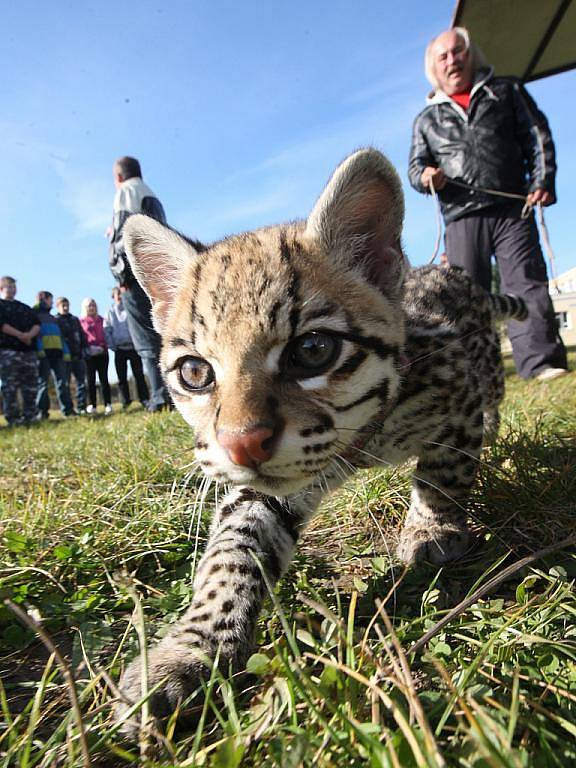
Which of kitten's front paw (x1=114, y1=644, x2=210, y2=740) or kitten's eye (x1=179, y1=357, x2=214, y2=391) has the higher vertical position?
kitten's eye (x1=179, y1=357, x2=214, y2=391)

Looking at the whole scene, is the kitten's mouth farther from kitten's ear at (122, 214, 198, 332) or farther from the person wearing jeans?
the person wearing jeans

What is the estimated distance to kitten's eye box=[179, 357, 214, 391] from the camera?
2.02m

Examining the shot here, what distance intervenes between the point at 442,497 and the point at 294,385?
3.65 feet

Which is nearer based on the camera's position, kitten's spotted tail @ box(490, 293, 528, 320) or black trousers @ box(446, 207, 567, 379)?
kitten's spotted tail @ box(490, 293, 528, 320)

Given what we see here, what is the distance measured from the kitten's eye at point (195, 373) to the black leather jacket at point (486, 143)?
495cm

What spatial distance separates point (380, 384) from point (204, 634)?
1102 mm

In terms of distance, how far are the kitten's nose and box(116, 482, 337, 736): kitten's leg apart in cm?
38

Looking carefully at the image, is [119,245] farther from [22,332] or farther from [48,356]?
[48,356]

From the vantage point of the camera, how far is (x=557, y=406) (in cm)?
443

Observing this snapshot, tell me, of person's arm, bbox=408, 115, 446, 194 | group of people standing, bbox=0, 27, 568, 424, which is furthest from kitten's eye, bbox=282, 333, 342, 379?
person's arm, bbox=408, 115, 446, 194

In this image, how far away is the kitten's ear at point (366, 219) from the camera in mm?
2178

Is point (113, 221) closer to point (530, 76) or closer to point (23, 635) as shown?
point (23, 635)

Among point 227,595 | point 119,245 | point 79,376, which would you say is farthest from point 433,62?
point 79,376

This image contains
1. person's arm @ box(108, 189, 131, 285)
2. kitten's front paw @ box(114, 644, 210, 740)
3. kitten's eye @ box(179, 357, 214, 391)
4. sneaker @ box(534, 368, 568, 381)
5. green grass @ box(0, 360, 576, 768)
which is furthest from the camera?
person's arm @ box(108, 189, 131, 285)
